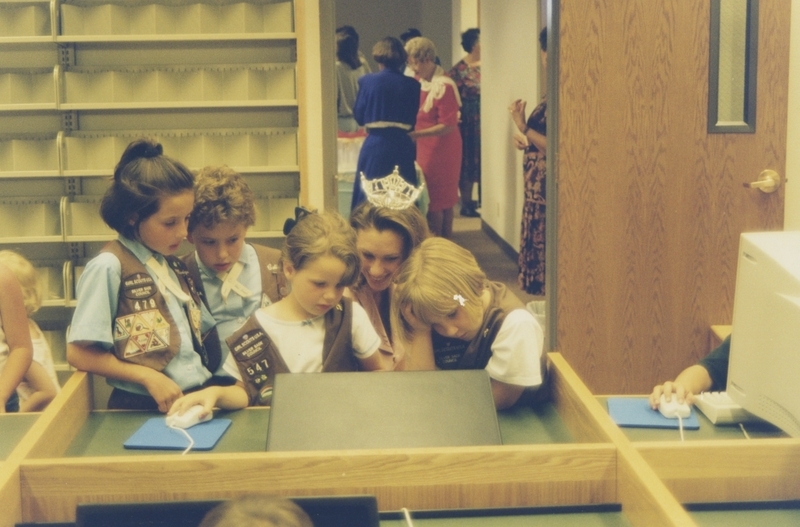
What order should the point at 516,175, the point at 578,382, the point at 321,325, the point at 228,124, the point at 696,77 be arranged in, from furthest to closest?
1. the point at 516,175
2. the point at 228,124
3. the point at 696,77
4. the point at 321,325
5. the point at 578,382

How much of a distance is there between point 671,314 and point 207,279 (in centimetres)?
174

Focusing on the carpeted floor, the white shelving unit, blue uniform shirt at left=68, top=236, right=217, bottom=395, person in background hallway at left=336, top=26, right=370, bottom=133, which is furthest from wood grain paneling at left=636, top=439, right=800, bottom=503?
person in background hallway at left=336, top=26, right=370, bottom=133

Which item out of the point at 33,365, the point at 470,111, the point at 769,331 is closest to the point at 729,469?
the point at 769,331

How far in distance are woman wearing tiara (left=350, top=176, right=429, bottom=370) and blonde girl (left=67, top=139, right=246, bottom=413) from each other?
0.40 m

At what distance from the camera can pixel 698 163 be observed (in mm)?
3406

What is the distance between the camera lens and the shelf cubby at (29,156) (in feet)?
15.2

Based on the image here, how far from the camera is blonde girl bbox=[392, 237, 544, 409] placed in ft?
6.48

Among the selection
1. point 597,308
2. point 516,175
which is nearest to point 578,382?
point 597,308

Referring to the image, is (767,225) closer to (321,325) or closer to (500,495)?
(321,325)

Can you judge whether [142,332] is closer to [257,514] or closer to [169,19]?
[257,514]

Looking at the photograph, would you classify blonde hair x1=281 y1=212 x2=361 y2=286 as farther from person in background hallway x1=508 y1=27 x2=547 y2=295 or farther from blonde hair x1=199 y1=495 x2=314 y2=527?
person in background hallway x1=508 y1=27 x2=547 y2=295

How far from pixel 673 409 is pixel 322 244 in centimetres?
79

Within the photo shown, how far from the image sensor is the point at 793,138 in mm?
3455

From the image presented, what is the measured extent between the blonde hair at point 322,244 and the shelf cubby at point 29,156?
285 cm
